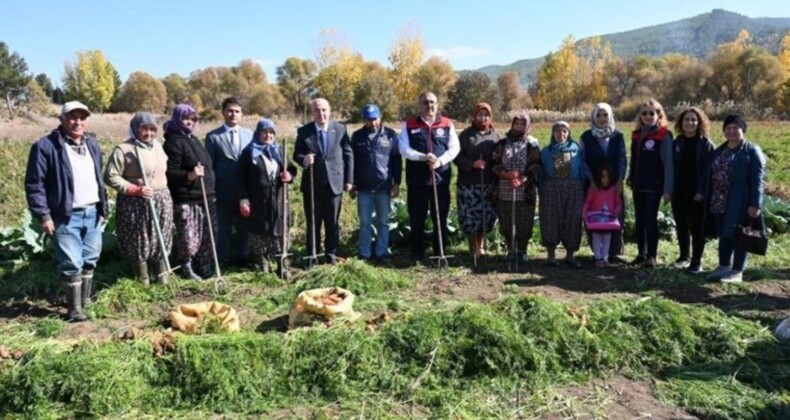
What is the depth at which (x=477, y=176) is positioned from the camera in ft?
21.6

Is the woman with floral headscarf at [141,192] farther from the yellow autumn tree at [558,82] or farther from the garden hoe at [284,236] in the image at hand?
the yellow autumn tree at [558,82]

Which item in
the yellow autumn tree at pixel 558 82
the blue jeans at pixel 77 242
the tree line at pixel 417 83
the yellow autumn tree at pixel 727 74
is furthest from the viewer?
the yellow autumn tree at pixel 558 82

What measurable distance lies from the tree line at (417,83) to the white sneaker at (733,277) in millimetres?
35098

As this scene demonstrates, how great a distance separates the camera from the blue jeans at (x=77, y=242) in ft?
15.8

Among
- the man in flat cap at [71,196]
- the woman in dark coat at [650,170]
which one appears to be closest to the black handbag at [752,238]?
the woman in dark coat at [650,170]

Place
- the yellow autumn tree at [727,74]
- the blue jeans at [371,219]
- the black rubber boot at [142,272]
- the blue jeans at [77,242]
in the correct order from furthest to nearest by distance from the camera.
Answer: the yellow autumn tree at [727,74]
the blue jeans at [371,219]
the black rubber boot at [142,272]
the blue jeans at [77,242]

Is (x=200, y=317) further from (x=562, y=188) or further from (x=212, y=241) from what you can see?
(x=562, y=188)

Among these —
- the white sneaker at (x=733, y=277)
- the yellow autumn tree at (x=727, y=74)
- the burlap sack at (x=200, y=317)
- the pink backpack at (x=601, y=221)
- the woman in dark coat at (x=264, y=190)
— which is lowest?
the white sneaker at (x=733, y=277)

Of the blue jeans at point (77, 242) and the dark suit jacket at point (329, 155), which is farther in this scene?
the dark suit jacket at point (329, 155)

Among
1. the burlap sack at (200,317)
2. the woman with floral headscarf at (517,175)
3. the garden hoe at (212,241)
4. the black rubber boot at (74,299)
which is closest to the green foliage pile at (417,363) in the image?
the burlap sack at (200,317)

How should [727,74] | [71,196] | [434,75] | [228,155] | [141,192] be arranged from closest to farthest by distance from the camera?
[71,196]
[141,192]
[228,155]
[727,74]
[434,75]

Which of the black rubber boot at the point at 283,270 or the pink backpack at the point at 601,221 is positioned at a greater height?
the pink backpack at the point at 601,221

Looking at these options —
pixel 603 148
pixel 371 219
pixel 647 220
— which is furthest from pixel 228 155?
pixel 647 220

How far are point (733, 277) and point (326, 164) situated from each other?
4.39m
